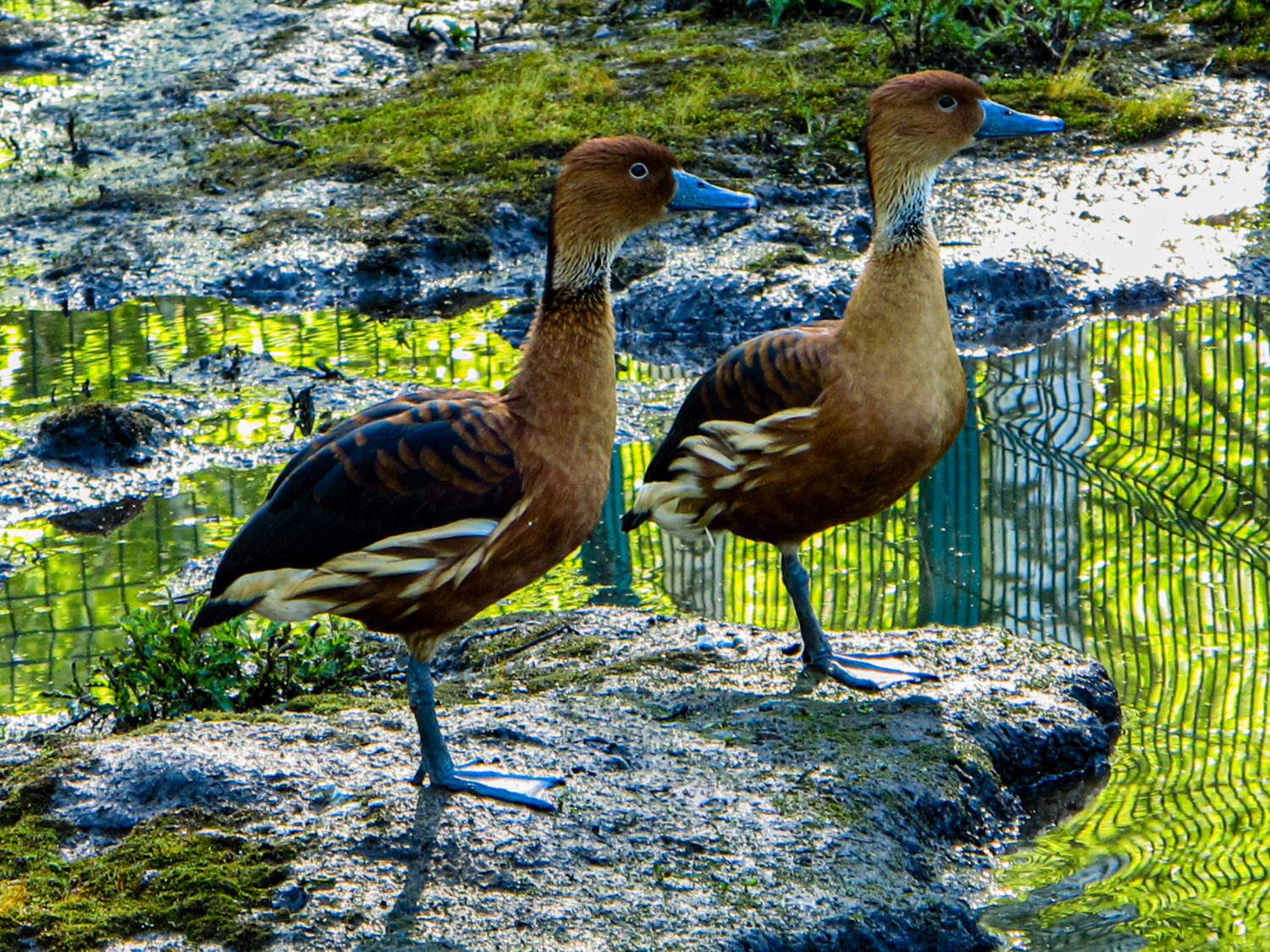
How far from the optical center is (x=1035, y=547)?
6719 mm

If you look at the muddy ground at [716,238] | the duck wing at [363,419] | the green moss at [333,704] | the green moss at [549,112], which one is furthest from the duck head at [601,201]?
the green moss at [549,112]

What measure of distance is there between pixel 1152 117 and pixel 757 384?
728 cm

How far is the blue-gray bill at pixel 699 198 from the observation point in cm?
513

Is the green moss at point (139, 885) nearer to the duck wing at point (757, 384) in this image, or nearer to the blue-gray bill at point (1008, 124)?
the duck wing at point (757, 384)

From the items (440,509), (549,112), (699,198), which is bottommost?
(440,509)

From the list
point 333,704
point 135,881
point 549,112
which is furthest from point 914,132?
point 549,112

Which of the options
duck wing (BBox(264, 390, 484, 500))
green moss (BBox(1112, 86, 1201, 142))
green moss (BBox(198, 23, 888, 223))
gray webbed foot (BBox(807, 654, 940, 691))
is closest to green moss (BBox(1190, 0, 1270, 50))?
green moss (BBox(1112, 86, 1201, 142))

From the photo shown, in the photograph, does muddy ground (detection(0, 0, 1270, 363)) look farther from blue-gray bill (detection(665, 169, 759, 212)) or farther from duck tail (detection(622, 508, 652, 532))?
blue-gray bill (detection(665, 169, 759, 212))

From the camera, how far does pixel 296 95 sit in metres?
13.8

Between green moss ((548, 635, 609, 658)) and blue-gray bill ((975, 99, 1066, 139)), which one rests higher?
blue-gray bill ((975, 99, 1066, 139))

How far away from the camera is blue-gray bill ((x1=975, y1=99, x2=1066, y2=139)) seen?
6.06 meters

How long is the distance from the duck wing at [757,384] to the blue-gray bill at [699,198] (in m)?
0.50

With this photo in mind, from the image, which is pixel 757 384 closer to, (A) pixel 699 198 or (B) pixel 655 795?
(A) pixel 699 198

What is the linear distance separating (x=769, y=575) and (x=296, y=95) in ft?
28.0
